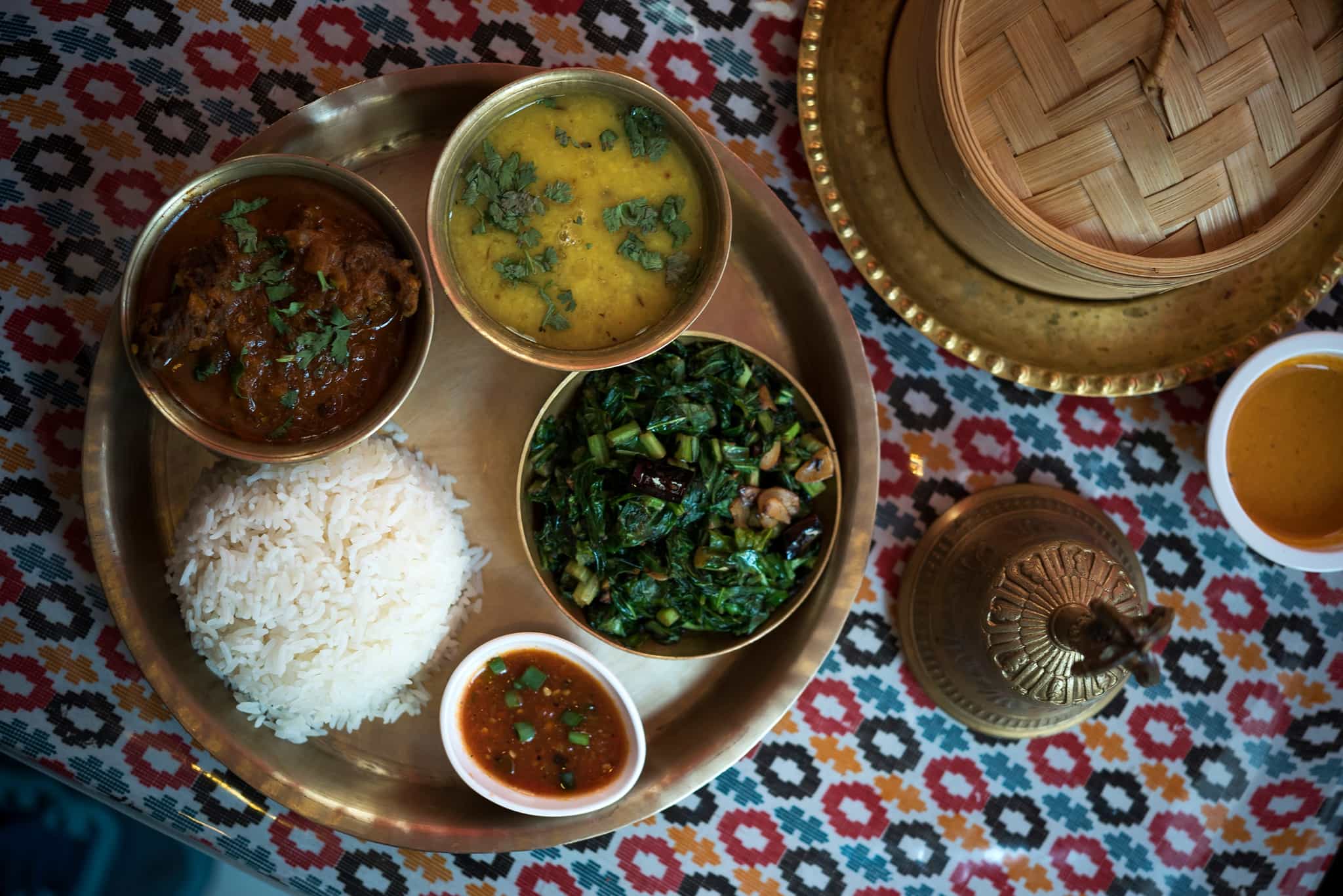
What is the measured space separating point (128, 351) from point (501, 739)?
1.22 metres

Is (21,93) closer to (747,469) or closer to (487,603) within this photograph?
(487,603)

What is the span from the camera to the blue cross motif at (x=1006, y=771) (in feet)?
8.30

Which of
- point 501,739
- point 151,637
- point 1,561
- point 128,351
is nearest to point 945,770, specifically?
point 501,739

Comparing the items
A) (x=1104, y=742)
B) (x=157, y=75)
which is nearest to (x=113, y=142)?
(x=157, y=75)

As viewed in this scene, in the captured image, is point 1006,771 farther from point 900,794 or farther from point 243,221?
point 243,221

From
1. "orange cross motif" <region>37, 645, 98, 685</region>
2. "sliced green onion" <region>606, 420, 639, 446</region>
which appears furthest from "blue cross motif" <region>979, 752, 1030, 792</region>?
"orange cross motif" <region>37, 645, 98, 685</region>

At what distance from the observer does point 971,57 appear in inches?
73.2

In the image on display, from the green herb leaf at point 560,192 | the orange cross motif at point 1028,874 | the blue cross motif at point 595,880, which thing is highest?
the green herb leaf at point 560,192

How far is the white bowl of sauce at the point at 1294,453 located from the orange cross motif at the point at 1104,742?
0.72 m

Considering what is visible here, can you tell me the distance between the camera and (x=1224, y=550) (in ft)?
8.41

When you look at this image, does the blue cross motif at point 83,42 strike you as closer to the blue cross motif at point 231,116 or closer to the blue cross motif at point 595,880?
the blue cross motif at point 231,116

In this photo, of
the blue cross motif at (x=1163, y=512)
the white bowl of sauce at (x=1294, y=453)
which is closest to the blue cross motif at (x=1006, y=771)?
the blue cross motif at (x=1163, y=512)

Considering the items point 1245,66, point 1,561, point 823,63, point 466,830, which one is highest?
point 1245,66

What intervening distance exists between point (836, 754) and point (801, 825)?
22cm
